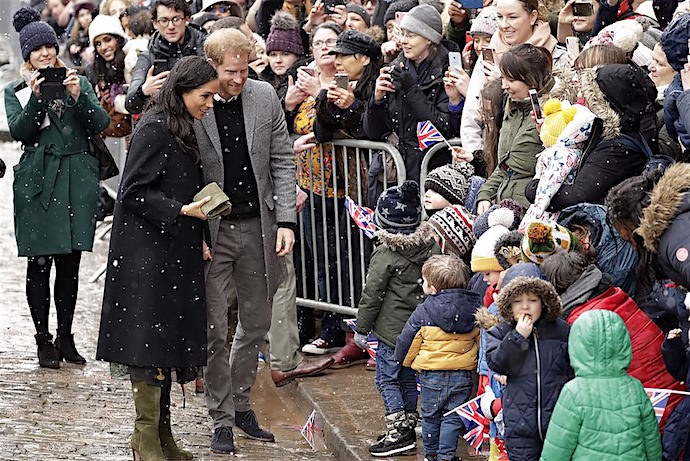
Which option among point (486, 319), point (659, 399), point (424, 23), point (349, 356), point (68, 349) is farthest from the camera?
point (68, 349)

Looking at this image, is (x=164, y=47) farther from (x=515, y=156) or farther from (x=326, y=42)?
(x=515, y=156)

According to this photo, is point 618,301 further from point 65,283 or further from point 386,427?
point 65,283

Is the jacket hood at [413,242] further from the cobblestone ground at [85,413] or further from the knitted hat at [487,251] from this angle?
the cobblestone ground at [85,413]

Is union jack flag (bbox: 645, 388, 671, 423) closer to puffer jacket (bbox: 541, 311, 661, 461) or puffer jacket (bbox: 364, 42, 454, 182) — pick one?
puffer jacket (bbox: 541, 311, 661, 461)

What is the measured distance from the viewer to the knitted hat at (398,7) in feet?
33.6

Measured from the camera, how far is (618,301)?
608 cm

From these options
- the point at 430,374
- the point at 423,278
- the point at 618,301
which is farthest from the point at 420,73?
the point at 618,301

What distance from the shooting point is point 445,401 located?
7355 mm

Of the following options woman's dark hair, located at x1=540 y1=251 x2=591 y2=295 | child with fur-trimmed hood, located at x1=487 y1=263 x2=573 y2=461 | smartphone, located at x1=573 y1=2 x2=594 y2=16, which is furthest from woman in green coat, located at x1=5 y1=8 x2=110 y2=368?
child with fur-trimmed hood, located at x1=487 y1=263 x2=573 y2=461

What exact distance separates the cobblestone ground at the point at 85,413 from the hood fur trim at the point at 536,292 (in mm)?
2534

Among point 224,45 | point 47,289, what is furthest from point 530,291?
point 47,289

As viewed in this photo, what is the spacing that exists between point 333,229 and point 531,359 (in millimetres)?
4289

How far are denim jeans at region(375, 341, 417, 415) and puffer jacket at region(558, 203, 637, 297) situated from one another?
66.2 inches

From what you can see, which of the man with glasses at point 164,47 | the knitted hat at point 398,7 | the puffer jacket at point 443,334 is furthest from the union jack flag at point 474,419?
the man with glasses at point 164,47
